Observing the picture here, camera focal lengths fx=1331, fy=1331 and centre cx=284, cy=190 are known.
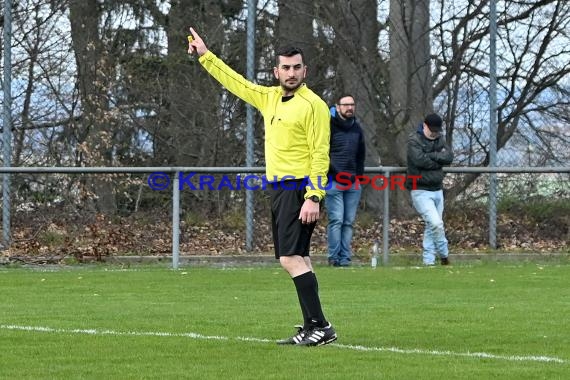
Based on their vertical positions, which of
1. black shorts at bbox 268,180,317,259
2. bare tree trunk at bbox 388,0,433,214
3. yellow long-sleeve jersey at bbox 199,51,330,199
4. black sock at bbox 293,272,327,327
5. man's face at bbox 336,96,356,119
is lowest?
black sock at bbox 293,272,327,327

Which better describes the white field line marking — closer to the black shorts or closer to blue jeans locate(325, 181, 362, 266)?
the black shorts

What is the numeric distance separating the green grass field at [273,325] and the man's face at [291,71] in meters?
1.67

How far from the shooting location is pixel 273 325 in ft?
32.0

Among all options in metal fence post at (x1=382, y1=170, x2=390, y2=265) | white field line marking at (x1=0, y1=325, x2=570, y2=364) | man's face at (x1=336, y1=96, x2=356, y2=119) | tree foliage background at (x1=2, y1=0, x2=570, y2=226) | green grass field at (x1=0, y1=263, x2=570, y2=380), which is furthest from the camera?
tree foliage background at (x1=2, y1=0, x2=570, y2=226)

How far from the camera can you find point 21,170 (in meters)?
17.0

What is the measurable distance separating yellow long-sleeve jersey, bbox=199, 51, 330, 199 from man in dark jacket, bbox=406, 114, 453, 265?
8333 millimetres

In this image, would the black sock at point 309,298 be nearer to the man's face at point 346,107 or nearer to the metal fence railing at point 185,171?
the man's face at point 346,107

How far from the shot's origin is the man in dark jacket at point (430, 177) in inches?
663

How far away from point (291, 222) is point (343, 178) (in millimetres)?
7935

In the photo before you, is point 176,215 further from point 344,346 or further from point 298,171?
point 344,346

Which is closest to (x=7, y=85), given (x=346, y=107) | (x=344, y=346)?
(x=346, y=107)

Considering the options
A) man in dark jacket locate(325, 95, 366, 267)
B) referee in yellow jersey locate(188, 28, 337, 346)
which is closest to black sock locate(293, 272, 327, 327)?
referee in yellow jersey locate(188, 28, 337, 346)

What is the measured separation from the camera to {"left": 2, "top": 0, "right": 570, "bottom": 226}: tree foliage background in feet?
62.7

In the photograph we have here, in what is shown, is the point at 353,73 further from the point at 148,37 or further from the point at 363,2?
the point at 148,37
